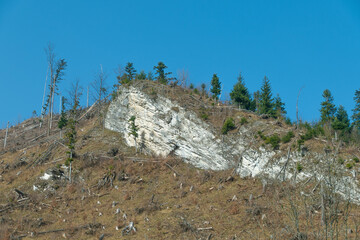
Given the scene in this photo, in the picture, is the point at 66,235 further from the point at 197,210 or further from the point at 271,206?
the point at 271,206

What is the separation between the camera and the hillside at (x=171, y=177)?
22.3 meters

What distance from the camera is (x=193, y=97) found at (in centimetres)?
3653

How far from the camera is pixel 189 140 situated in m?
32.8

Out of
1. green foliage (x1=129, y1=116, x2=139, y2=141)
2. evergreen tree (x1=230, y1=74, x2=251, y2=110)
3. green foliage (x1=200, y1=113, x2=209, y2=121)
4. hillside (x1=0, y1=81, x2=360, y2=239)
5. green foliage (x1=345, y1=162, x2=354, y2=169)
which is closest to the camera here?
hillside (x1=0, y1=81, x2=360, y2=239)

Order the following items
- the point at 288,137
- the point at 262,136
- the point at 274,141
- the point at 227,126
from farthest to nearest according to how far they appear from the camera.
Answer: the point at 227,126
the point at 262,136
the point at 274,141
the point at 288,137

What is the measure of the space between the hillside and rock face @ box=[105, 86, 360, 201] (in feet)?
0.34

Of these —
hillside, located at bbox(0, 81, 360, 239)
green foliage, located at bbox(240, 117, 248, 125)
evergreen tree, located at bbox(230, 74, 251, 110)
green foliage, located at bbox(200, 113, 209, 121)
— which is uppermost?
evergreen tree, located at bbox(230, 74, 251, 110)

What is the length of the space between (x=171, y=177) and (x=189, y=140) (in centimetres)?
438

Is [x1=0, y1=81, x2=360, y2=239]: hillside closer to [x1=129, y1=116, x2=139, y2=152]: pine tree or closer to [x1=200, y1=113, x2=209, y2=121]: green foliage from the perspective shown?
[x1=200, y1=113, x2=209, y2=121]: green foliage

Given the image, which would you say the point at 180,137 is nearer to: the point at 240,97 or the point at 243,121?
the point at 243,121

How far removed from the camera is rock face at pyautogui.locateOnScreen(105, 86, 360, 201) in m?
27.6

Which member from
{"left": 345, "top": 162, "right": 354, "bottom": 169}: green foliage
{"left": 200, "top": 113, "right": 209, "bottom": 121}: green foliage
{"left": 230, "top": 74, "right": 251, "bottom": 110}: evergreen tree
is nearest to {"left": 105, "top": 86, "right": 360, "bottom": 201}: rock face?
{"left": 200, "top": 113, "right": 209, "bottom": 121}: green foliage

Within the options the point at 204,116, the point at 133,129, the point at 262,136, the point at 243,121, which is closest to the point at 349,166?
the point at 262,136

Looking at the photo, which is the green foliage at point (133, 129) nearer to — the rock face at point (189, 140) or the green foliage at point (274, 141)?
the rock face at point (189, 140)
